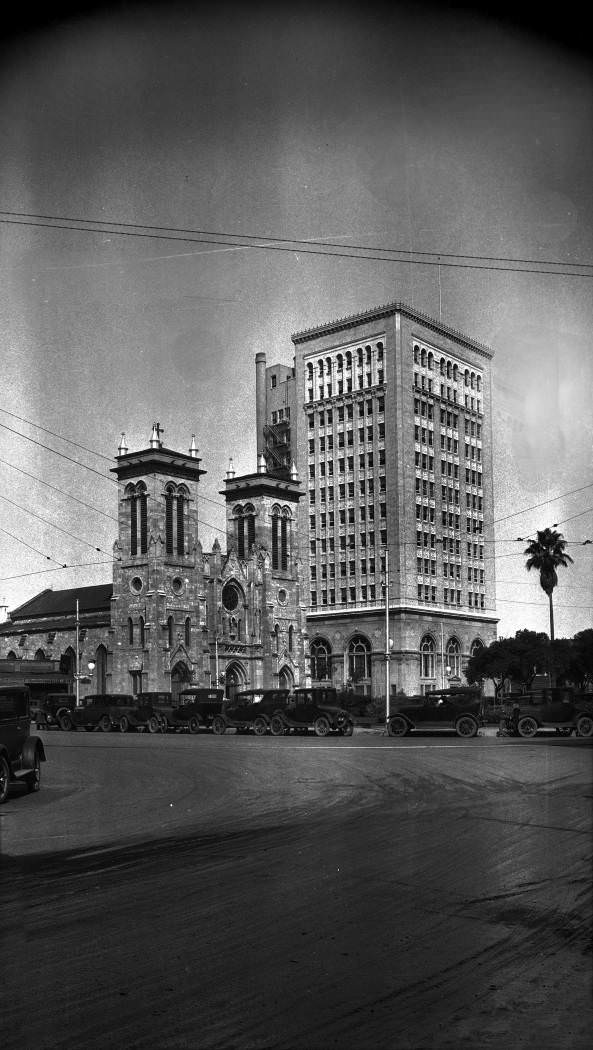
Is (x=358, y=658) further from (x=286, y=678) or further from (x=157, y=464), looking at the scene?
(x=157, y=464)

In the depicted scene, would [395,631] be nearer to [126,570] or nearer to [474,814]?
[126,570]

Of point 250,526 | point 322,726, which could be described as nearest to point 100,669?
point 250,526

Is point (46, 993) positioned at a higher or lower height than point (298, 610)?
lower

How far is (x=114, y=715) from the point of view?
44.4 m

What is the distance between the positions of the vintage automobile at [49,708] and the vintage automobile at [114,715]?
283 centimetres

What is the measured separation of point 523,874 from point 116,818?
6239 mm

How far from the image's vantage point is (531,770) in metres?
19.5

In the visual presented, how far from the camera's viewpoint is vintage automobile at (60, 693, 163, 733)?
4384 cm

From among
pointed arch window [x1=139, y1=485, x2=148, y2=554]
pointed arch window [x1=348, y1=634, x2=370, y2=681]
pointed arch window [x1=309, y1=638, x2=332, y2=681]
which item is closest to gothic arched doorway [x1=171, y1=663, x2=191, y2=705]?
pointed arch window [x1=139, y1=485, x2=148, y2=554]

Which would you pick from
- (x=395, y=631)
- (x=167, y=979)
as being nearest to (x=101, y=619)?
(x=395, y=631)

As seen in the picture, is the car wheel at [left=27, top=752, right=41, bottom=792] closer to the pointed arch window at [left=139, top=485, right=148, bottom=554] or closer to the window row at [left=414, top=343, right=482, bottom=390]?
the pointed arch window at [left=139, top=485, right=148, bottom=554]

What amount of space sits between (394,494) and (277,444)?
22.4 meters

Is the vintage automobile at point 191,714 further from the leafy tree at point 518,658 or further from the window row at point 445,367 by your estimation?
the window row at point 445,367

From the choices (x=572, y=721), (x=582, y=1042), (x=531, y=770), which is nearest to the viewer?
(x=582, y=1042)
